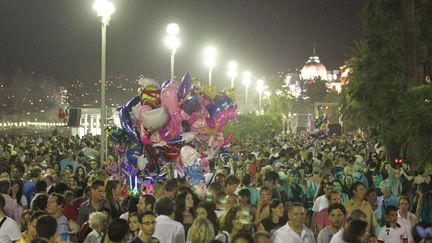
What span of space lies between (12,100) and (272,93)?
37513mm

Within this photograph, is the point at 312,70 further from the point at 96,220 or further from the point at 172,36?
the point at 96,220

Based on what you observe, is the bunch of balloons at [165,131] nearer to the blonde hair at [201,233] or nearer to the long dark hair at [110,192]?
the long dark hair at [110,192]

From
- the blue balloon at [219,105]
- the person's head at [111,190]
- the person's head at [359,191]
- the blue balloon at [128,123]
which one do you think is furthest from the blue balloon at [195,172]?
the person's head at [359,191]

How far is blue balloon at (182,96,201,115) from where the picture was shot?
15.7 m

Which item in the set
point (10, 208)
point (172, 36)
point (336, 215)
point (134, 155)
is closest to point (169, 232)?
point (336, 215)

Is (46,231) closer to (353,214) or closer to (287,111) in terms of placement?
(353,214)

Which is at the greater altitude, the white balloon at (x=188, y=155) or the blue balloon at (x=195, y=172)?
the white balloon at (x=188, y=155)

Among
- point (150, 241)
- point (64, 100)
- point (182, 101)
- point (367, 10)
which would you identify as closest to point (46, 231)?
point (150, 241)

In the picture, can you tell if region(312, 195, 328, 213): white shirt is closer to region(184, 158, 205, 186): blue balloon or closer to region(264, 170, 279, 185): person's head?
region(264, 170, 279, 185): person's head

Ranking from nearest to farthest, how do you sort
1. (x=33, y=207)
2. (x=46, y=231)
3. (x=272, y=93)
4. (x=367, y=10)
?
(x=46, y=231), (x=33, y=207), (x=367, y=10), (x=272, y=93)

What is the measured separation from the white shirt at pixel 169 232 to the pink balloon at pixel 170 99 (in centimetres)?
672

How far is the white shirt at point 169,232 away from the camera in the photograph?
342 inches

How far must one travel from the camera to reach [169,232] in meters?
8.70

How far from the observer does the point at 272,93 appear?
10781 centimetres
